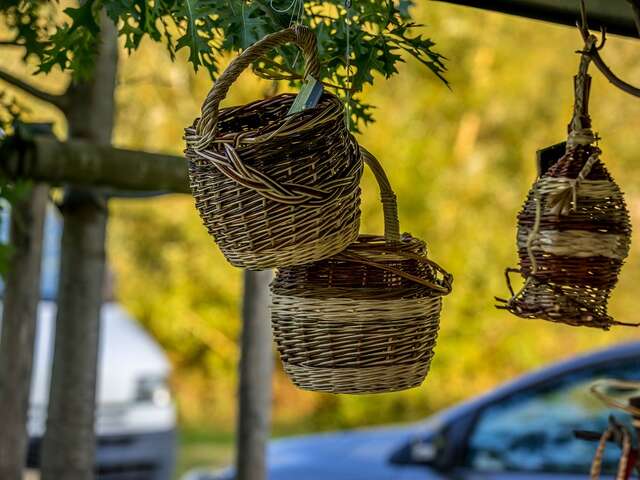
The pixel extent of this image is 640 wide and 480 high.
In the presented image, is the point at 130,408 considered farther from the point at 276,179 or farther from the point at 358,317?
the point at 276,179

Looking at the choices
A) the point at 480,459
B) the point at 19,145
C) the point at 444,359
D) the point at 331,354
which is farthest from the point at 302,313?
the point at 444,359

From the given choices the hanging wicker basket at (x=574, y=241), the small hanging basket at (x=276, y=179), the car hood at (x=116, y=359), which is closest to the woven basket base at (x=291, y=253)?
the small hanging basket at (x=276, y=179)

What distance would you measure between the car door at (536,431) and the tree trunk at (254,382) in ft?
3.87

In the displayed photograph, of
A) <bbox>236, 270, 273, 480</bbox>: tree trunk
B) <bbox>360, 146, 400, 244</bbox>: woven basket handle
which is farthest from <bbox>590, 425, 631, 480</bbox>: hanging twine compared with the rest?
<bbox>236, 270, 273, 480</bbox>: tree trunk

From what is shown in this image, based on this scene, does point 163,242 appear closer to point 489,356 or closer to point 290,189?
point 489,356

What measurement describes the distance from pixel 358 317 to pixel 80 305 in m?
1.86

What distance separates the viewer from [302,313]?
1.89m

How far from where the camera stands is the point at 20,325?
12.4 ft

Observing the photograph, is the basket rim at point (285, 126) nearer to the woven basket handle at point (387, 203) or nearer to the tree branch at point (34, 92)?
the woven basket handle at point (387, 203)

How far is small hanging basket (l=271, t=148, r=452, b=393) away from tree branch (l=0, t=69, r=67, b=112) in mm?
1517

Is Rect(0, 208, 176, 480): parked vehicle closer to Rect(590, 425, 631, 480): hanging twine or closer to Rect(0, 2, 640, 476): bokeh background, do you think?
Rect(0, 2, 640, 476): bokeh background

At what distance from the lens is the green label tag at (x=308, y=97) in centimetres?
175

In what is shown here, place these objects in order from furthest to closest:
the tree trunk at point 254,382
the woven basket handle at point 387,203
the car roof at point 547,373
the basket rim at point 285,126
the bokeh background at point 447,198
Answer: the bokeh background at point 447,198 → the car roof at point 547,373 → the tree trunk at point 254,382 → the woven basket handle at point 387,203 → the basket rim at point 285,126

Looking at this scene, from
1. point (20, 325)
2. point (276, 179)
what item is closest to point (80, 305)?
point (20, 325)
